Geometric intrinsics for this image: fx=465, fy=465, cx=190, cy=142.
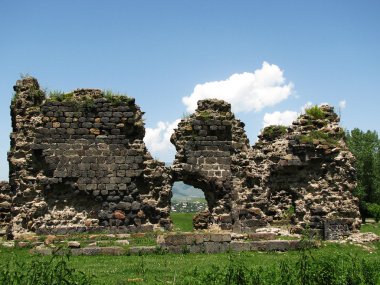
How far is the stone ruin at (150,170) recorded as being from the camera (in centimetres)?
1639

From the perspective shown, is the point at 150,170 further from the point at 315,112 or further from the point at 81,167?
the point at 315,112

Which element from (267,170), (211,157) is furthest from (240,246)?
(267,170)

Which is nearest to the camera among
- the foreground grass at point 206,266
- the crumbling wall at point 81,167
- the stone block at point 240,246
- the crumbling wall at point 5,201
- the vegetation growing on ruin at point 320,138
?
the foreground grass at point 206,266

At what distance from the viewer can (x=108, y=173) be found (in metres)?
16.6

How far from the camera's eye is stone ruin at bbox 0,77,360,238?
16.4 meters

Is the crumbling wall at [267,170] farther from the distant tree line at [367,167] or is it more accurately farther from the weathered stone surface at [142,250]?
the distant tree line at [367,167]

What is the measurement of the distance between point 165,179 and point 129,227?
2.18 meters

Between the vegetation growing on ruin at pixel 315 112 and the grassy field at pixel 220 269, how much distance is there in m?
5.96

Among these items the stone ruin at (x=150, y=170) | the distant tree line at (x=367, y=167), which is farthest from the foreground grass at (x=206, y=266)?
the distant tree line at (x=367, y=167)

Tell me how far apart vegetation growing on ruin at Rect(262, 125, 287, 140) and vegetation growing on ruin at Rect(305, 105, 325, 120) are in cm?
112

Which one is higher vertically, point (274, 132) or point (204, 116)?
point (204, 116)

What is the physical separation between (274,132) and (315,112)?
1773 millimetres

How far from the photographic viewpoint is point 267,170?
17984 mm

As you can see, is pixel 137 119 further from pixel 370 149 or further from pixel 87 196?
pixel 370 149
